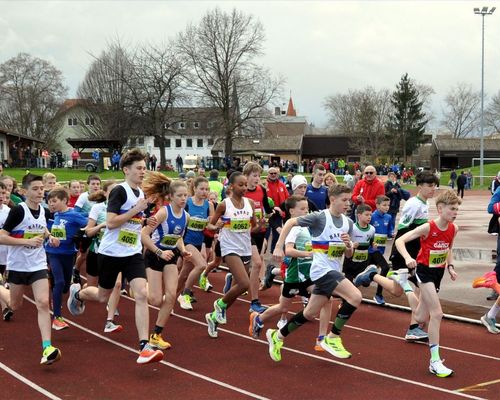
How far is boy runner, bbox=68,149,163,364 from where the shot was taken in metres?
Answer: 6.42

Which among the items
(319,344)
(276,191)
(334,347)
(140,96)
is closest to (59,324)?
(319,344)

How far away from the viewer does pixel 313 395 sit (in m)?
5.80

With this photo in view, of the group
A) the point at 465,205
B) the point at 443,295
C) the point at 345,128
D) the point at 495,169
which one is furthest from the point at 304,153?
the point at 443,295

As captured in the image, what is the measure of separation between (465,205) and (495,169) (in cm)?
2695

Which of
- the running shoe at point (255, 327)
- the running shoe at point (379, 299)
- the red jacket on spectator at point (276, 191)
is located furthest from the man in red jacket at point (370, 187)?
the running shoe at point (255, 327)

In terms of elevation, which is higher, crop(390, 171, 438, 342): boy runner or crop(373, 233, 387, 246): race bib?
crop(390, 171, 438, 342): boy runner

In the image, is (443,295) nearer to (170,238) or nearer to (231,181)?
(231,181)

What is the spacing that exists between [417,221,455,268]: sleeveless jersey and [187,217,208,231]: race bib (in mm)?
3696

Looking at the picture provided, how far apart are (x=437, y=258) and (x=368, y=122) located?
76886 millimetres

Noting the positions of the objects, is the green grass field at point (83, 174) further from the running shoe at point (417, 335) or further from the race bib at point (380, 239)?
the running shoe at point (417, 335)

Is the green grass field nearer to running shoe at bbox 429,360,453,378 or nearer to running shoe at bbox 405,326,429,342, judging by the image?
running shoe at bbox 405,326,429,342

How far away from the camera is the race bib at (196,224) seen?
9.48 metres

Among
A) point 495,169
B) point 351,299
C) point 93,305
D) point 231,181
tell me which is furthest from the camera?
point 495,169

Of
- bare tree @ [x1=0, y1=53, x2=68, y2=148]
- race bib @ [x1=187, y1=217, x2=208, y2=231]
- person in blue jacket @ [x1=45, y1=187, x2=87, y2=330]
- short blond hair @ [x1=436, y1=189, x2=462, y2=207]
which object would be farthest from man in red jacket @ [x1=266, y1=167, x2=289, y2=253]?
bare tree @ [x1=0, y1=53, x2=68, y2=148]
